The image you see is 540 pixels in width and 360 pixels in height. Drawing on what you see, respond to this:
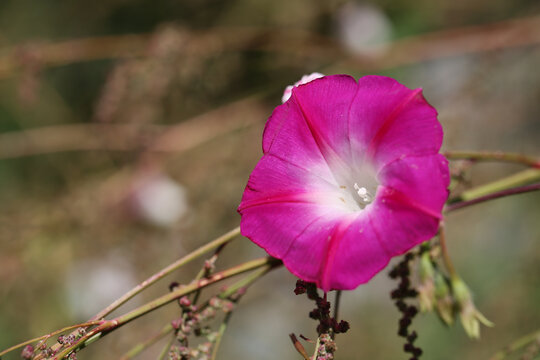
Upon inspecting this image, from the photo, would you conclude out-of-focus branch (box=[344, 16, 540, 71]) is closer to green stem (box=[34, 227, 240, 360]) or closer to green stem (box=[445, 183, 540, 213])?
green stem (box=[445, 183, 540, 213])

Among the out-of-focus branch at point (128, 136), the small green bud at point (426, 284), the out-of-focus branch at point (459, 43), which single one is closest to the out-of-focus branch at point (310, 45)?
the out-of-focus branch at point (459, 43)

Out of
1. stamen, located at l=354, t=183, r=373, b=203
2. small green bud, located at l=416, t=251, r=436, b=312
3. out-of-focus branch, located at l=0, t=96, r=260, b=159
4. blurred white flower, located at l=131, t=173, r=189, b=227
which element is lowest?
small green bud, located at l=416, t=251, r=436, b=312

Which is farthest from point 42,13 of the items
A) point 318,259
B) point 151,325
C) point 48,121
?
point 318,259

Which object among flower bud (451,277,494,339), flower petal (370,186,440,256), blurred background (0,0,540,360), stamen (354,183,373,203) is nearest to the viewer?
flower petal (370,186,440,256)

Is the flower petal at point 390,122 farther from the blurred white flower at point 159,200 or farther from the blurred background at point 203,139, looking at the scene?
the blurred white flower at point 159,200

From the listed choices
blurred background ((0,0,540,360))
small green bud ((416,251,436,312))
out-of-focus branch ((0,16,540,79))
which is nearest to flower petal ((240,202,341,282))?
small green bud ((416,251,436,312))

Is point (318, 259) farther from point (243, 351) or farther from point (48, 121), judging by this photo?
point (48, 121)
